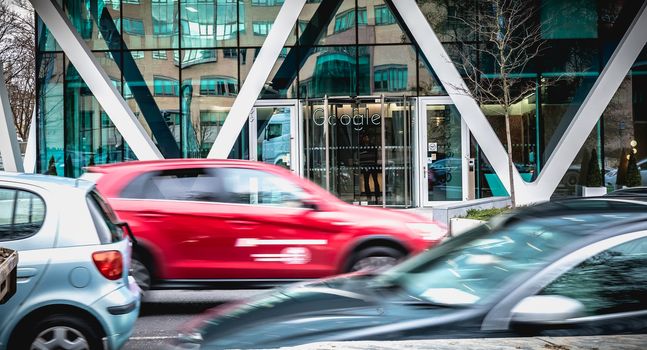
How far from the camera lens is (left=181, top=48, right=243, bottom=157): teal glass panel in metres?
23.9

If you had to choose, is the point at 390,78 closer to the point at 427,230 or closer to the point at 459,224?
the point at 459,224

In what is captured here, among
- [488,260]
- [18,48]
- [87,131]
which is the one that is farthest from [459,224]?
[18,48]

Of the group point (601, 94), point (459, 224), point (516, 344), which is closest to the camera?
point (516, 344)

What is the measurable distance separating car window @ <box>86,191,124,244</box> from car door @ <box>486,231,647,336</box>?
331cm

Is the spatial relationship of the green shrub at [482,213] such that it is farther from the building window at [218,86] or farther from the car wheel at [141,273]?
the car wheel at [141,273]

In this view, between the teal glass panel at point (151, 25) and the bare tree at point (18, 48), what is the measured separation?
8845mm

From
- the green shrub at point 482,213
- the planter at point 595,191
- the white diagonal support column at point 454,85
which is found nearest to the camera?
the green shrub at point 482,213

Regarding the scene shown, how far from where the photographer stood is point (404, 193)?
22.9m

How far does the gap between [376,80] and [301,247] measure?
15.6m

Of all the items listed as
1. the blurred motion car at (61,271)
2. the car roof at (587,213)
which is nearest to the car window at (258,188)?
the blurred motion car at (61,271)

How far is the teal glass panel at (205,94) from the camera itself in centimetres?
2392

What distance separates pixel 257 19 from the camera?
24.5 metres

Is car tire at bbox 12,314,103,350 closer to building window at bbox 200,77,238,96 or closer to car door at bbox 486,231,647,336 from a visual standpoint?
car door at bbox 486,231,647,336

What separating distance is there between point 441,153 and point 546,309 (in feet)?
64.1
